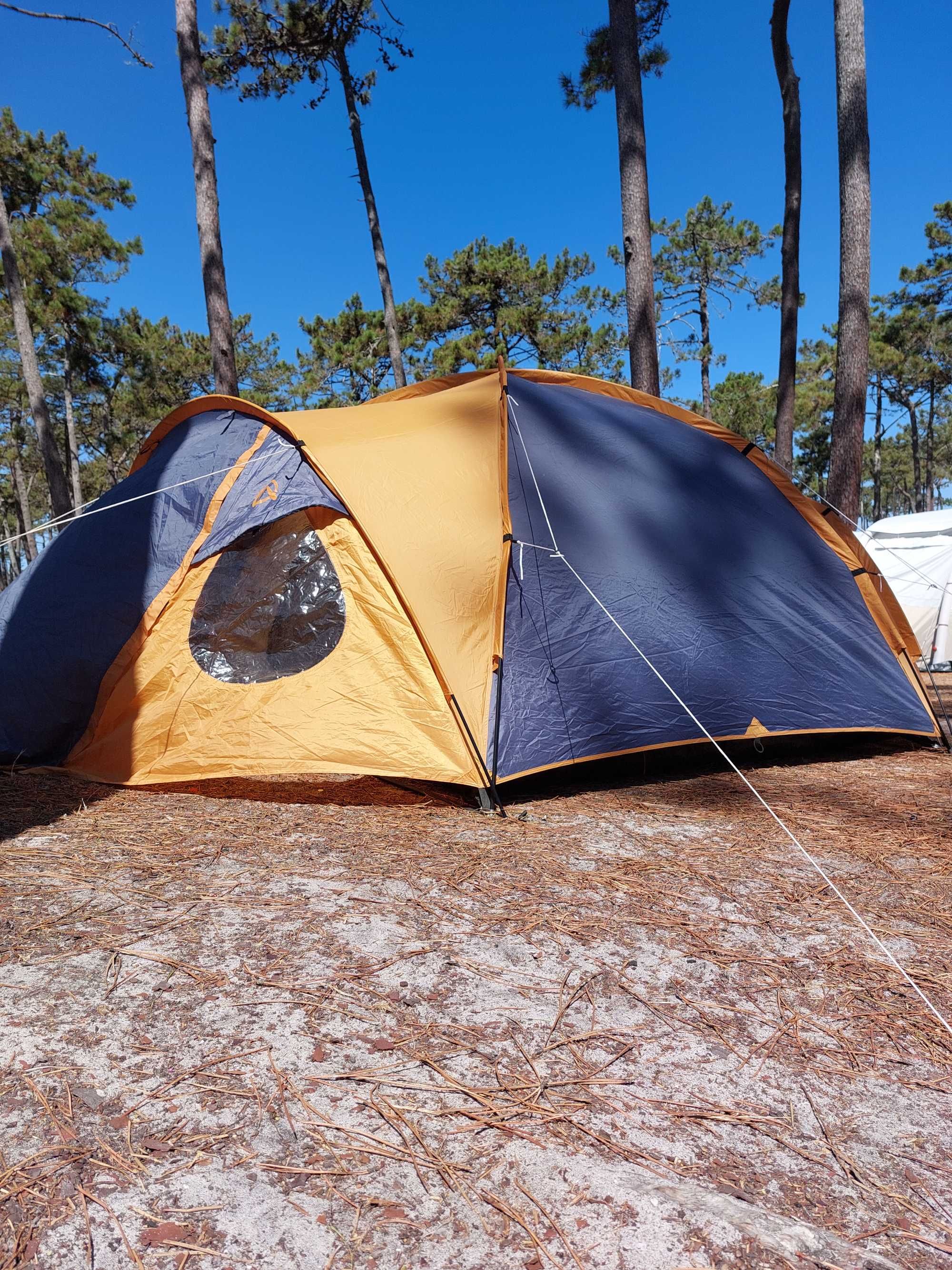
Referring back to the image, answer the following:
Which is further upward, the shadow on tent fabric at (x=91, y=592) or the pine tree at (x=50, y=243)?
the pine tree at (x=50, y=243)

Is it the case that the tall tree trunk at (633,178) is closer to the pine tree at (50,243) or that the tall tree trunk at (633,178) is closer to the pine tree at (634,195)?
the pine tree at (634,195)

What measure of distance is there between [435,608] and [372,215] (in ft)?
38.8

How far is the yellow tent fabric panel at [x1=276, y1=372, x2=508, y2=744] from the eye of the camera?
3.90m

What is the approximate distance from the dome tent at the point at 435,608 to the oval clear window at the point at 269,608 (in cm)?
1

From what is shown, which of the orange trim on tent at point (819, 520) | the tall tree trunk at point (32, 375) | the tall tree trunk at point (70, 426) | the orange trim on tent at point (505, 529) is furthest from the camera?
the tall tree trunk at point (70, 426)

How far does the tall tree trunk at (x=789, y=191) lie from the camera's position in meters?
9.75

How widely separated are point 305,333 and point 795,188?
13.4 metres

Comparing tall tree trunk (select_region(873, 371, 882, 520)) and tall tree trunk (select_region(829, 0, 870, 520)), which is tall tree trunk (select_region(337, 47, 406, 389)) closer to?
tall tree trunk (select_region(829, 0, 870, 520))

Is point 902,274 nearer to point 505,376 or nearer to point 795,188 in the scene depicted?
point 795,188

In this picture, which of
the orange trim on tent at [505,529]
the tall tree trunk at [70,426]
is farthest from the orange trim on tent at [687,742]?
the tall tree trunk at [70,426]

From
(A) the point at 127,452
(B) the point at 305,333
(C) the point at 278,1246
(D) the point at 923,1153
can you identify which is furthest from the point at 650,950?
(A) the point at 127,452

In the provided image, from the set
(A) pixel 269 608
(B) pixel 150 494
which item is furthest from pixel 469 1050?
(B) pixel 150 494

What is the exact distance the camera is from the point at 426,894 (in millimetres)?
2830

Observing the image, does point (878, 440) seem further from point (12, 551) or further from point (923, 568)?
point (12, 551)
